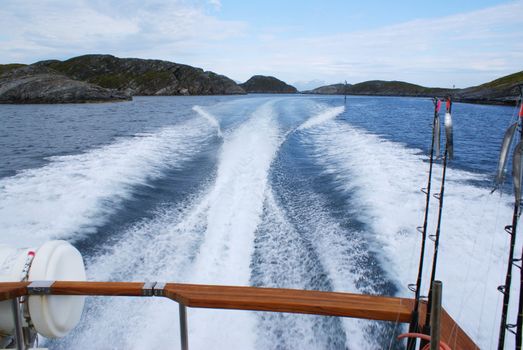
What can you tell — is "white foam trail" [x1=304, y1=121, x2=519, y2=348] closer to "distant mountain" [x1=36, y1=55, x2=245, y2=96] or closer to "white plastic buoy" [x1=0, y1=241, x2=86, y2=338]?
"white plastic buoy" [x1=0, y1=241, x2=86, y2=338]

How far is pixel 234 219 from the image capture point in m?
8.92

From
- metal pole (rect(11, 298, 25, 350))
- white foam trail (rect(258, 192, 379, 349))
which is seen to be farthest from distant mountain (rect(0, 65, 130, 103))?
metal pole (rect(11, 298, 25, 350))

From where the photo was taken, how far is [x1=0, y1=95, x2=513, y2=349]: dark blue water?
5.26m

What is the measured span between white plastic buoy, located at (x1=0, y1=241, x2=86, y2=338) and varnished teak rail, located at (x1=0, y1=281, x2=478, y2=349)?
1.28ft

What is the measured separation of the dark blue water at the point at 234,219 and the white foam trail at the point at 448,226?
6cm

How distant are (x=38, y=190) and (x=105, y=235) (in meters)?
→ 3.76

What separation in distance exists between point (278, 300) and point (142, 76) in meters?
144

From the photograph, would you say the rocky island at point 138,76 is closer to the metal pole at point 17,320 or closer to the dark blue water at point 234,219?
the dark blue water at point 234,219

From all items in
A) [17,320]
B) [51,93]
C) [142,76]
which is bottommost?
[17,320]

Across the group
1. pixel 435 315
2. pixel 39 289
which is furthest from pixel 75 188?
pixel 435 315

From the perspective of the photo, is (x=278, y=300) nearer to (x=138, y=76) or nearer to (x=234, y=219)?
(x=234, y=219)

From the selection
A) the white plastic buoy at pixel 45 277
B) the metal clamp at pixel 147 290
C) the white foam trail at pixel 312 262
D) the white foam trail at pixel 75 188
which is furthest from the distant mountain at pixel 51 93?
the metal clamp at pixel 147 290

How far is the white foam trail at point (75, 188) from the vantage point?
782 centimetres

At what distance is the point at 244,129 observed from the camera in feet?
75.8
